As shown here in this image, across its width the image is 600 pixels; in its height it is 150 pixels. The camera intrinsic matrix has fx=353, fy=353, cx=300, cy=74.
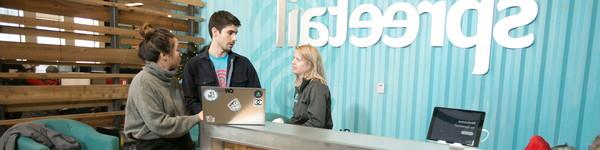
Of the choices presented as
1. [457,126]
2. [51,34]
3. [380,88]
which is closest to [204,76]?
[457,126]

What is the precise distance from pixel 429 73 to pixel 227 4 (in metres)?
2.76

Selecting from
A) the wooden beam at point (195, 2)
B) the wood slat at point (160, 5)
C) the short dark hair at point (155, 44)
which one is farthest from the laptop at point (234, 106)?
the wooden beam at point (195, 2)

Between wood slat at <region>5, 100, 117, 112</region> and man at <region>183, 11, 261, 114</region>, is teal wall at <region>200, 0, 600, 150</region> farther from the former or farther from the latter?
wood slat at <region>5, 100, 117, 112</region>

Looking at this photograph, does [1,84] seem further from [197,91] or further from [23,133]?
[197,91]

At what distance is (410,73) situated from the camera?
11.0 feet

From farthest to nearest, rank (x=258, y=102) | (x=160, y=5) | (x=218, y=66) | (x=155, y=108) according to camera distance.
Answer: (x=160, y=5), (x=218, y=66), (x=155, y=108), (x=258, y=102)

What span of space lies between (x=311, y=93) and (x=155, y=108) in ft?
2.91

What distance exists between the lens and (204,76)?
2.05 m

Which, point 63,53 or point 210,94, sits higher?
point 63,53

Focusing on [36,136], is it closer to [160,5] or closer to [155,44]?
[155,44]

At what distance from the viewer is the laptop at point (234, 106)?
1334mm

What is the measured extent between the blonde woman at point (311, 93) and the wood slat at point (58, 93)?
263 cm

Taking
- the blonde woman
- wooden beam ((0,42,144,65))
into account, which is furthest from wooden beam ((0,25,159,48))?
the blonde woman

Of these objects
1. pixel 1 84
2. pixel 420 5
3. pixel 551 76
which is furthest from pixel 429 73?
pixel 1 84
